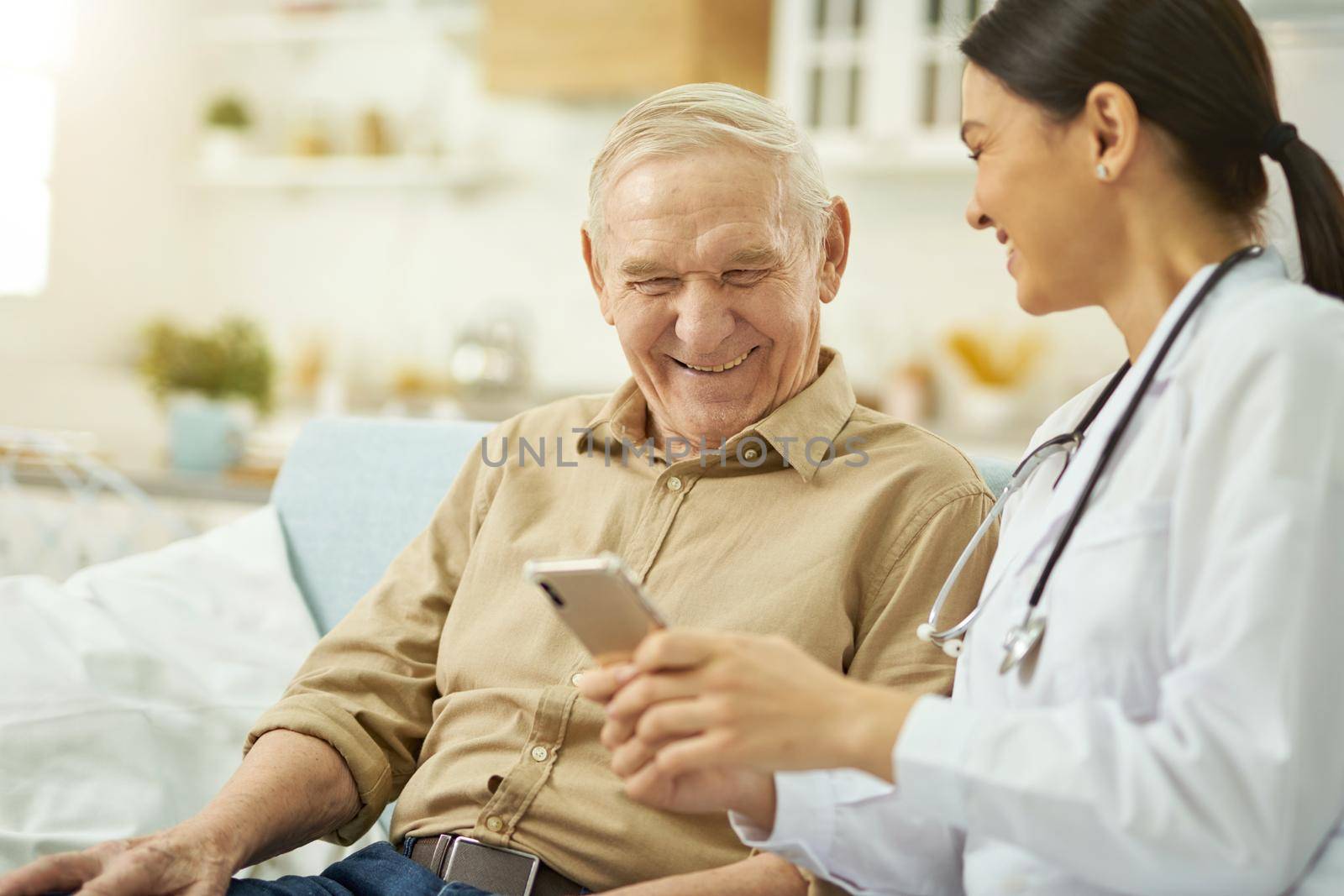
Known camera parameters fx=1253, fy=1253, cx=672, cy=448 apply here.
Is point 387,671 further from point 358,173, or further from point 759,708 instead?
point 358,173

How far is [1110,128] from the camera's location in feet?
3.00

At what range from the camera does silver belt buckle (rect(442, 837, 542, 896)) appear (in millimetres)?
1235

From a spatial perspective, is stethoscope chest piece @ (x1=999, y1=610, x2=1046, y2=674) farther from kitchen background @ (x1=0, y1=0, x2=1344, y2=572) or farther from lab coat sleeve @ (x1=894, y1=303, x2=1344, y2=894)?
kitchen background @ (x1=0, y1=0, x2=1344, y2=572)

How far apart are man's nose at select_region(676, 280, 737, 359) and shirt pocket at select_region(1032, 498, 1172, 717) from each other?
59 centimetres

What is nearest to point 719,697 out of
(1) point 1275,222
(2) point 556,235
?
(1) point 1275,222

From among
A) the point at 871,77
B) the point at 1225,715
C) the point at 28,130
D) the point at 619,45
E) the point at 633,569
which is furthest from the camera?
the point at 28,130

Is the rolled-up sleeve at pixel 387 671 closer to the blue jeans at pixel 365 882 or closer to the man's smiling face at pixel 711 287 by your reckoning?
the blue jeans at pixel 365 882

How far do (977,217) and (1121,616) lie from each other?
37cm

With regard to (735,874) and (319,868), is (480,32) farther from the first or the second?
(735,874)

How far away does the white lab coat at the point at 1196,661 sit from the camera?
0.74 m

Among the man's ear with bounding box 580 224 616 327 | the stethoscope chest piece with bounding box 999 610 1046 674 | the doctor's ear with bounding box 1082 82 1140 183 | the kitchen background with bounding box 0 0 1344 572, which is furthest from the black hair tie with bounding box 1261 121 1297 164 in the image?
the kitchen background with bounding box 0 0 1344 572

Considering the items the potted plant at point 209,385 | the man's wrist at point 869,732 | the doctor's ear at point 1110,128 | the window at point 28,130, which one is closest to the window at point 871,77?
the potted plant at point 209,385

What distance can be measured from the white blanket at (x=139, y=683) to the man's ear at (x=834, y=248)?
89cm

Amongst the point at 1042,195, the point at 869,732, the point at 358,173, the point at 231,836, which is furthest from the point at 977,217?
the point at 358,173
